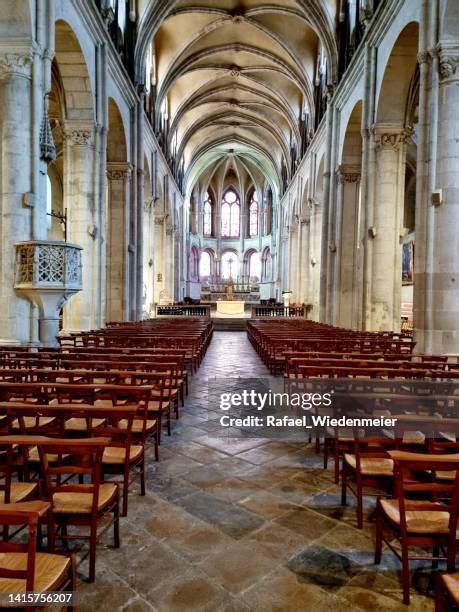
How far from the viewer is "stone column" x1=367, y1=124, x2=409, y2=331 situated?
13438 mm

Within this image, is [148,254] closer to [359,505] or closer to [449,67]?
[449,67]

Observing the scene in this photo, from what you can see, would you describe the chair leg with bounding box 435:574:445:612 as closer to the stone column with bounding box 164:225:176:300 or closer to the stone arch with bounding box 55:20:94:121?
the stone arch with bounding box 55:20:94:121

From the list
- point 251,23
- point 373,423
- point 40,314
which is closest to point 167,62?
point 251,23

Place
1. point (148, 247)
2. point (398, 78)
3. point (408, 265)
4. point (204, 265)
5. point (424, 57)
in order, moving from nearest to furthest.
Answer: point (424, 57)
point (398, 78)
point (408, 265)
point (148, 247)
point (204, 265)

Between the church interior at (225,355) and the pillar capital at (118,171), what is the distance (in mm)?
90

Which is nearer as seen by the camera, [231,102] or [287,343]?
[287,343]

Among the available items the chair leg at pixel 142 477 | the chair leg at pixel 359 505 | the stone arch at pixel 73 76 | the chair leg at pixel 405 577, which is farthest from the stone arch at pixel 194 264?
the chair leg at pixel 405 577

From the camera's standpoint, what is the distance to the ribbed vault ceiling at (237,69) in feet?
68.4

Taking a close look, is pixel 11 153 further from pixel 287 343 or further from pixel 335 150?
pixel 335 150

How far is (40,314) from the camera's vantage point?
866 centimetres

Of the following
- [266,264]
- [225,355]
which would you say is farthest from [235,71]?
[266,264]

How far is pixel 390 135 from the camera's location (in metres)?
13.4

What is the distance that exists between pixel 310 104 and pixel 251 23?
5.13 m

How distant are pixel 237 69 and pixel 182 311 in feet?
52.5
